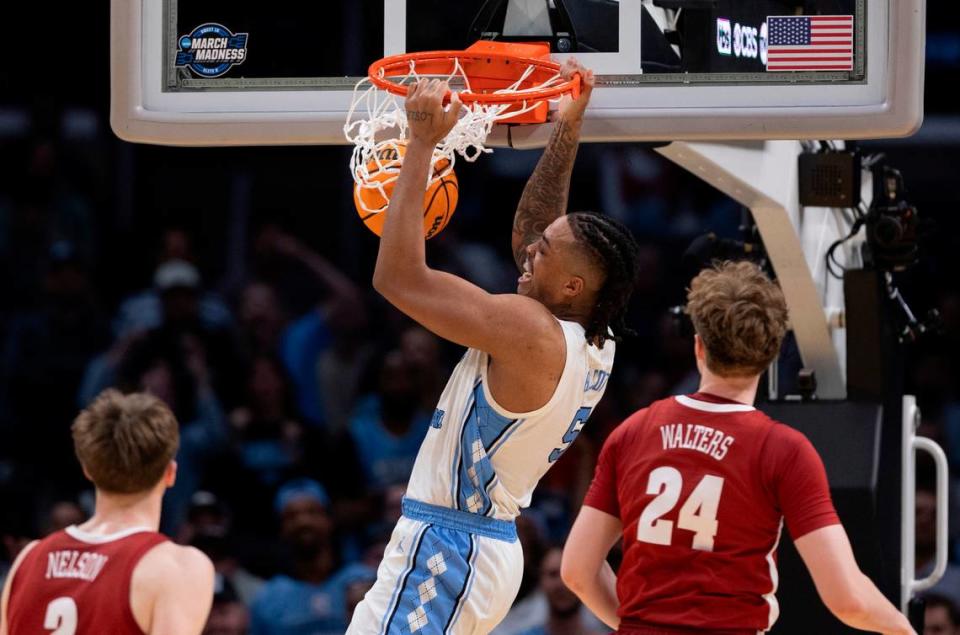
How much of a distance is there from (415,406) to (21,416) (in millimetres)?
2628

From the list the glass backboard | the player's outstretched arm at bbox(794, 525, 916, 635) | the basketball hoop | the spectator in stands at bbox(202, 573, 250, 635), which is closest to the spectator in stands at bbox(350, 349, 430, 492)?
the spectator in stands at bbox(202, 573, 250, 635)

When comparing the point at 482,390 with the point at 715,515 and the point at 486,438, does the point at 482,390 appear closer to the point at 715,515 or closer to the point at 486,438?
the point at 486,438

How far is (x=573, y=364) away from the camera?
3811 millimetres

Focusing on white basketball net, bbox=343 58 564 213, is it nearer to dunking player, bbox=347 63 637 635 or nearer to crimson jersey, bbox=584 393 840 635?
dunking player, bbox=347 63 637 635

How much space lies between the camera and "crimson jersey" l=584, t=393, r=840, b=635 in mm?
3611

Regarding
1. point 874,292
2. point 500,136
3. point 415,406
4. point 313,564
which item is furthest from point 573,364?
point 415,406

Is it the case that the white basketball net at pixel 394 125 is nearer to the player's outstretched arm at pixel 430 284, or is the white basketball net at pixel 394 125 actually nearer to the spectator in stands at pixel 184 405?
the player's outstretched arm at pixel 430 284

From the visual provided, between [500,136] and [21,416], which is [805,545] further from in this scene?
[21,416]

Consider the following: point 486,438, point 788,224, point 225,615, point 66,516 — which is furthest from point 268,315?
point 486,438

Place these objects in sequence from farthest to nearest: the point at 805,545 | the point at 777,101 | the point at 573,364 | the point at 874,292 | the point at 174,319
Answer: the point at 174,319 → the point at 874,292 → the point at 777,101 → the point at 573,364 → the point at 805,545

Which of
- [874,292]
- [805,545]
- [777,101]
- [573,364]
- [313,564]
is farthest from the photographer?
[313,564]

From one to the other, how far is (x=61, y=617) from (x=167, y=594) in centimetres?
28

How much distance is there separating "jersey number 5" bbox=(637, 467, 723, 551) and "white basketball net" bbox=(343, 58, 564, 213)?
1026mm

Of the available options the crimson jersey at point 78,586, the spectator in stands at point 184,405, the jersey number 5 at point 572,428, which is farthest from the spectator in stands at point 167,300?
the jersey number 5 at point 572,428
